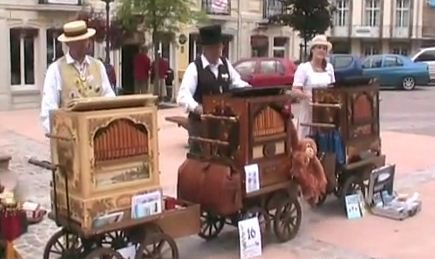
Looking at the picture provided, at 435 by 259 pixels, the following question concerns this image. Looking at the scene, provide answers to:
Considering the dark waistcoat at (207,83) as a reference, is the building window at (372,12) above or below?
above

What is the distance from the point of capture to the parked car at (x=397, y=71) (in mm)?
26094

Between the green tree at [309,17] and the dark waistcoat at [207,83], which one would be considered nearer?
the dark waistcoat at [207,83]

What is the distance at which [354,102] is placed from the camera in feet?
21.5

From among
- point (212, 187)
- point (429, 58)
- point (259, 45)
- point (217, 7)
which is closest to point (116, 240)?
point (212, 187)

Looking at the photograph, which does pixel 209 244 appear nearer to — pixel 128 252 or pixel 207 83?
pixel 128 252

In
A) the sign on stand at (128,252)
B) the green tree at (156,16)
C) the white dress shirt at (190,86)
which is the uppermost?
the green tree at (156,16)

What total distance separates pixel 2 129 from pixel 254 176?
30.8 ft

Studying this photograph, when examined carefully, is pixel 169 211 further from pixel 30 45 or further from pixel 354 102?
pixel 30 45

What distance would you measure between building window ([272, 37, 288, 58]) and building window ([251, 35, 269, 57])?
57 cm

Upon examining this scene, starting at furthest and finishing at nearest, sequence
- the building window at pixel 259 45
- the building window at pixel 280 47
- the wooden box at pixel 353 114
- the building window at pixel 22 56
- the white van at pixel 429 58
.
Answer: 1. the white van at pixel 429 58
2. the building window at pixel 280 47
3. the building window at pixel 259 45
4. the building window at pixel 22 56
5. the wooden box at pixel 353 114

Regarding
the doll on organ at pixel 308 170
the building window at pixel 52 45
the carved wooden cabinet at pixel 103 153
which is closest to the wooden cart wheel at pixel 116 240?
the carved wooden cabinet at pixel 103 153

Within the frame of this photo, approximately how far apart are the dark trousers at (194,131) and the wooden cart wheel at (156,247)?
89cm

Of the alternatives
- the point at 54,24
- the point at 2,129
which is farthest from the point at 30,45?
the point at 2,129

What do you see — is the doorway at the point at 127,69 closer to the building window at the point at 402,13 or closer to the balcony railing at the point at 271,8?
the balcony railing at the point at 271,8
